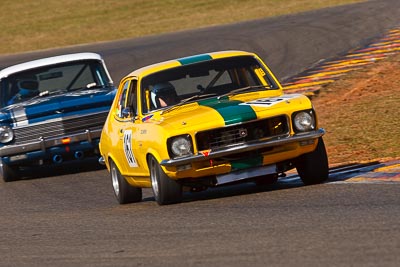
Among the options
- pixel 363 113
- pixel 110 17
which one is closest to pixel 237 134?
pixel 363 113

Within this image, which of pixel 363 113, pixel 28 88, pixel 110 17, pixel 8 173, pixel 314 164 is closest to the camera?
pixel 314 164

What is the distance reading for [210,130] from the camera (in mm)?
9734

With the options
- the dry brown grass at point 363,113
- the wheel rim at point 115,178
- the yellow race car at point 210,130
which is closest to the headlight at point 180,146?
the yellow race car at point 210,130

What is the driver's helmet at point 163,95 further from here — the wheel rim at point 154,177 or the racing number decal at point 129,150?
the wheel rim at point 154,177

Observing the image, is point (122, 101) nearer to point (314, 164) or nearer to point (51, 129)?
point (314, 164)

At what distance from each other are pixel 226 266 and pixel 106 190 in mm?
5877

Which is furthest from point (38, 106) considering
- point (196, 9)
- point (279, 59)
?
point (196, 9)

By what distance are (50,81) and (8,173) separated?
159 centimetres

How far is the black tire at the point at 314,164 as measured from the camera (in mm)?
10094

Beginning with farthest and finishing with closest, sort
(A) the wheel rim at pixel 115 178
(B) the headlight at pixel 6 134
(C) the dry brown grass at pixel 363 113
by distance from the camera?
(B) the headlight at pixel 6 134 → (C) the dry brown grass at pixel 363 113 → (A) the wheel rim at pixel 115 178

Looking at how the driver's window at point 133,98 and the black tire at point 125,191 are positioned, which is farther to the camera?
the black tire at point 125,191

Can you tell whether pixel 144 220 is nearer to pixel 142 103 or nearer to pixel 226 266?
pixel 142 103

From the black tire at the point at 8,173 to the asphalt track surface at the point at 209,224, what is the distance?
0.70ft

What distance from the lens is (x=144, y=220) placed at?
949cm
